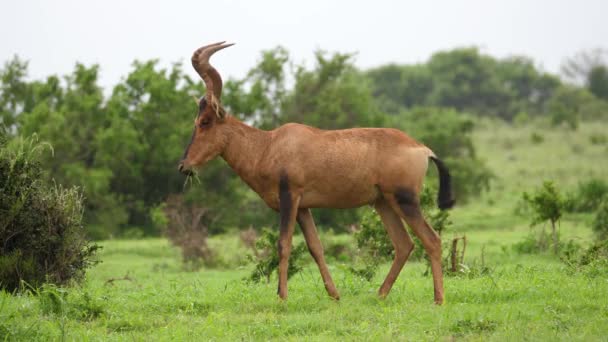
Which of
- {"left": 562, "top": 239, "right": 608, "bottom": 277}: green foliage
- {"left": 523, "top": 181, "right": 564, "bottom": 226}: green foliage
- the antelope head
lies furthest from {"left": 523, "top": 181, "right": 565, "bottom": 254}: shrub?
the antelope head

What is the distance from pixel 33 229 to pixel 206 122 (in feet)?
8.14

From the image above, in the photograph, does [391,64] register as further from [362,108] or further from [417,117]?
[362,108]

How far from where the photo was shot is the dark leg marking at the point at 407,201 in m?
8.79

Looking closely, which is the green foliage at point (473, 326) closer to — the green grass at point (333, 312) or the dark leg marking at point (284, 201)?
the green grass at point (333, 312)

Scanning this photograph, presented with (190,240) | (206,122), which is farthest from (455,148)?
(206,122)

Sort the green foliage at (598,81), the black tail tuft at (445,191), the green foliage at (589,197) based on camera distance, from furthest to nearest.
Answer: the green foliage at (598,81) < the green foliage at (589,197) < the black tail tuft at (445,191)

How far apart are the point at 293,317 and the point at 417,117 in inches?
1118

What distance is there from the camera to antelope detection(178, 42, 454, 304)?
8.87 meters

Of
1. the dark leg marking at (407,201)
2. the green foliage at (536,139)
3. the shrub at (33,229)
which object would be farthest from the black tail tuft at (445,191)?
the green foliage at (536,139)

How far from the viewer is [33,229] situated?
33.3 ft

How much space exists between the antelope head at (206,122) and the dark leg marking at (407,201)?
200 centimetres

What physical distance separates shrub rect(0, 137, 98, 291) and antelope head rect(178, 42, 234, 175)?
5.87ft

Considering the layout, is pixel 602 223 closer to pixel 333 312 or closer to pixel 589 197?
pixel 589 197

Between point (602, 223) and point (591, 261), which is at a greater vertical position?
point (591, 261)
